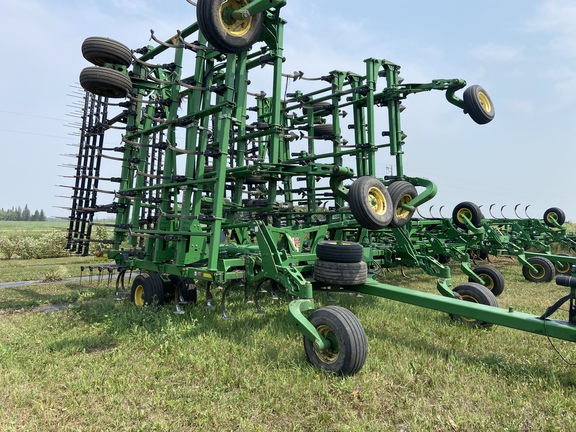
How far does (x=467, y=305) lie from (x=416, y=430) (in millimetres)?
1764

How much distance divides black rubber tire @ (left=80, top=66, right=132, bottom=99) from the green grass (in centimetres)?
450

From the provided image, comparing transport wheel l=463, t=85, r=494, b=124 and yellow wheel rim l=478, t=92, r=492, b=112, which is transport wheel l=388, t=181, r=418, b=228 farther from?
yellow wheel rim l=478, t=92, r=492, b=112

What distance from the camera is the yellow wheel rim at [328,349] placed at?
3.98m

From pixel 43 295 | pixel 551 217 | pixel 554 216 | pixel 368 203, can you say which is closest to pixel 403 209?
pixel 368 203

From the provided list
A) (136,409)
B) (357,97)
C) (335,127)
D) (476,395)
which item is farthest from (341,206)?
(136,409)

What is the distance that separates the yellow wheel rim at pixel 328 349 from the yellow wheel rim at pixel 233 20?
4.39 metres

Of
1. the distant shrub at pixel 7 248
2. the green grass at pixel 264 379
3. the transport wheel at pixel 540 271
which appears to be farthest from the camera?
the distant shrub at pixel 7 248

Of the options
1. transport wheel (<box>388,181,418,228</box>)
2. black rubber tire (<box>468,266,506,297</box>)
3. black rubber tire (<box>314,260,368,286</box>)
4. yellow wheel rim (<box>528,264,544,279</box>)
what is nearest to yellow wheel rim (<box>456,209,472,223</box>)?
yellow wheel rim (<box>528,264,544,279</box>)

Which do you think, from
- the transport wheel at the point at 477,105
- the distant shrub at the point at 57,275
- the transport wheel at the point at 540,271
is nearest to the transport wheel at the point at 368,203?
the transport wheel at the point at 477,105

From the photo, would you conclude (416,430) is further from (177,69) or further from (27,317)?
(177,69)

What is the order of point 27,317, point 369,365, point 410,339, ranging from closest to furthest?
point 369,365
point 410,339
point 27,317

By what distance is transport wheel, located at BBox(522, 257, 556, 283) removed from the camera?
32.9ft

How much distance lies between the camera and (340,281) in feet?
16.5

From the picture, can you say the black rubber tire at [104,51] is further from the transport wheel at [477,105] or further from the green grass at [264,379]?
the transport wheel at [477,105]
